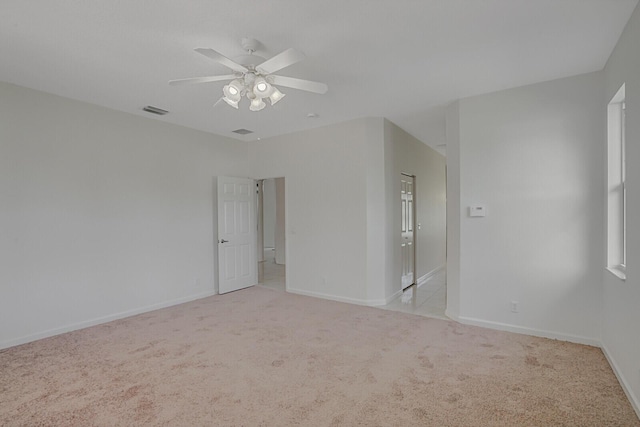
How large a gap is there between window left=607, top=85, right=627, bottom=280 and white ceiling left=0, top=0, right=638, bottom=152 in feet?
1.73

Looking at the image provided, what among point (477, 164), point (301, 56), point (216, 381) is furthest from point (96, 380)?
point (477, 164)

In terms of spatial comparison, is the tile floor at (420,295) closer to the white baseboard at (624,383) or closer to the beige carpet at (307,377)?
the beige carpet at (307,377)

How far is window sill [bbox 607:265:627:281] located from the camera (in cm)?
253

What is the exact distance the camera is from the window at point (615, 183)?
9.60 feet

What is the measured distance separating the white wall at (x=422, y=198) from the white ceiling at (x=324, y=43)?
1.49 metres

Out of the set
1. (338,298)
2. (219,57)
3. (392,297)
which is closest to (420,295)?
(392,297)

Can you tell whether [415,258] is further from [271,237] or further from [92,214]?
[271,237]

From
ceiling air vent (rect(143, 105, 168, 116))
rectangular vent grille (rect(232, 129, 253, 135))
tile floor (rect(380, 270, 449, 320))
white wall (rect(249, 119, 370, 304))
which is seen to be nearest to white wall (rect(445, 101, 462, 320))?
tile floor (rect(380, 270, 449, 320))

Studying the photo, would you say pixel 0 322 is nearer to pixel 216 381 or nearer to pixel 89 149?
pixel 89 149

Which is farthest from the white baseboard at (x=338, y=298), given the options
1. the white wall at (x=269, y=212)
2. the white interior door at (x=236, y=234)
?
the white wall at (x=269, y=212)

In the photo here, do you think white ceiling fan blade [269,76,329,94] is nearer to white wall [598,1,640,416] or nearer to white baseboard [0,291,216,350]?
white wall [598,1,640,416]

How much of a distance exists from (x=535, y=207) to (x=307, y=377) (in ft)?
9.44

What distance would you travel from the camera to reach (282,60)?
2.25 metres

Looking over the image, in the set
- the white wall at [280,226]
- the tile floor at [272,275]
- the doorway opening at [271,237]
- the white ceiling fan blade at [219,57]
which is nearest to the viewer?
the white ceiling fan blade at [219,57]
